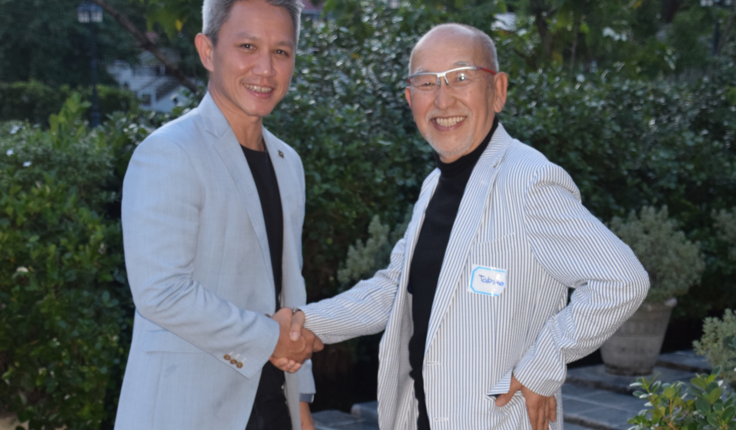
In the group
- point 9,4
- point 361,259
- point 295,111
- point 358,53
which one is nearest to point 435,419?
point 361,259

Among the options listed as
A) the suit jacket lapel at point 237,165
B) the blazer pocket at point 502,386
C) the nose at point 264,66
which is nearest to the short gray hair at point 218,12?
the nose at point 264,66

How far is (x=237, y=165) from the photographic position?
100 inches

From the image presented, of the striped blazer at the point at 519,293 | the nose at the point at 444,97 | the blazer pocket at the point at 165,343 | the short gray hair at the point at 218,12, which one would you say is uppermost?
the short gray hair at the point at 218,12

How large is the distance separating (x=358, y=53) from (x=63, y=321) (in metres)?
4.62

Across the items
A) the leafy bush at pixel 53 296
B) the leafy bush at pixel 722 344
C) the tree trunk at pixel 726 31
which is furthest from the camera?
the tree trunk at pixel 726 31

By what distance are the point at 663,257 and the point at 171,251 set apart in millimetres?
5357

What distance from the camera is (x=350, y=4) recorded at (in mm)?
7891

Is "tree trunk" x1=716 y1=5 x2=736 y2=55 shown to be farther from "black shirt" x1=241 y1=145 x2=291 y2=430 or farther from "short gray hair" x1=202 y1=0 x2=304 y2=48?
"black shirt" x1=241 y1=145 x2=291 y2=430

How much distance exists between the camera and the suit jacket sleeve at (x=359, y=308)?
290 centimetres

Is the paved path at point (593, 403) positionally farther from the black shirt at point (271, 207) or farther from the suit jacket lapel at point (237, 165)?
the suit jacket lapel at point (237, 165)

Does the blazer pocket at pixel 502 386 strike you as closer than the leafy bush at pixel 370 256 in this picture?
Yes

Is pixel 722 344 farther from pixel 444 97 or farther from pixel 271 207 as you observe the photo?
pixel 271 207

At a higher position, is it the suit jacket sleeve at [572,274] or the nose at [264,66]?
the nose at [264,66]

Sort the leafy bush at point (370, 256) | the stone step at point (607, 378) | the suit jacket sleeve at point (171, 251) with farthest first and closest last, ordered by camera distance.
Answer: the stone step at point (607, 378) → the leafy bush at point (370, 256) → the suit jacket sleeve at point (171, 251)
